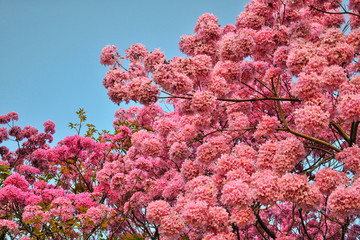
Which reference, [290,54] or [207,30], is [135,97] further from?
[290,54]

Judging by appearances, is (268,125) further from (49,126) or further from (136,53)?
(49,126)

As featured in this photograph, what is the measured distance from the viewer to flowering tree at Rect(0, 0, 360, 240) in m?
4.09

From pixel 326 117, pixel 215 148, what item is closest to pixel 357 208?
pixel 326 117

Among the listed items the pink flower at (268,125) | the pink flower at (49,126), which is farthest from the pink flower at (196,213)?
the pink flower at (49,126)

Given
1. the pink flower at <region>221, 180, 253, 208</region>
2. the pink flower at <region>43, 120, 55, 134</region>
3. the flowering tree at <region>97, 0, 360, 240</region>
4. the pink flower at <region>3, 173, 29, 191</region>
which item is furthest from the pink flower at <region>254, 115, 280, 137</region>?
the pink flower at <region>43, 120, 55, 134</region>

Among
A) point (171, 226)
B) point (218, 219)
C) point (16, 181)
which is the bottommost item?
point (218, 219)

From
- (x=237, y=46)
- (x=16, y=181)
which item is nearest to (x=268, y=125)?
(x=237, y=46)

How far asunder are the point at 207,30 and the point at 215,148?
2065mm

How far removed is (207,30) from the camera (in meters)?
5.81

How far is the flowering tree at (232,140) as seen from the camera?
4086 millimetres

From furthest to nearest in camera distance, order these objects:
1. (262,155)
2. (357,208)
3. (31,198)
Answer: (31,198)
(262,155)
(357,208)

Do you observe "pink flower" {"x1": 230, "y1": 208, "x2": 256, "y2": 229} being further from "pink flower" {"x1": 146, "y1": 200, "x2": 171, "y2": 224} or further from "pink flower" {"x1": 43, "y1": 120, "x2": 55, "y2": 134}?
"pink flower" {"x1": 43, "y1": 120, "x2": 55, "y2": 134}

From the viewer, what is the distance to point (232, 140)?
5.25 metres

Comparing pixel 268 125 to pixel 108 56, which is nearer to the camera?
pixel 268 125
